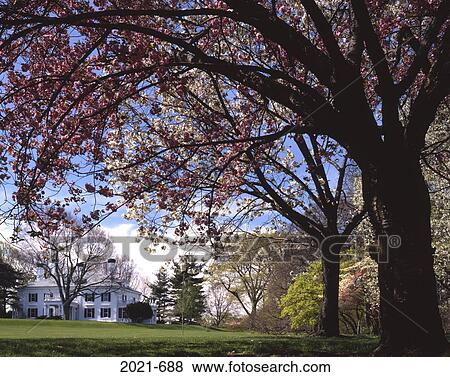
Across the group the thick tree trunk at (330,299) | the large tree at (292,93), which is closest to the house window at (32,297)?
the thick tree trunk at (330,299)

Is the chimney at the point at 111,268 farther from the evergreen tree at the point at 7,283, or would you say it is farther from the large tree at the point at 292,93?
the large tree at the point at 292,93

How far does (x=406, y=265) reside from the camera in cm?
744

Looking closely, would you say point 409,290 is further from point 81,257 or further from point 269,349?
point 81,257

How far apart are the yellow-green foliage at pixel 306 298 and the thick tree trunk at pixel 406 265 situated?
1582 cm

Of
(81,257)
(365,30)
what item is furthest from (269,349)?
(81,257)

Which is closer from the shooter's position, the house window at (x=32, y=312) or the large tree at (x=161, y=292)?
the large tree at (x=161, y=292)

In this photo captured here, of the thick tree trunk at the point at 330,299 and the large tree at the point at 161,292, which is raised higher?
the thick tree trunk at the point at 330,299

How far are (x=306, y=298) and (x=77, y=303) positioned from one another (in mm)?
50514

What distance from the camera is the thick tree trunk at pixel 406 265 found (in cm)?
725

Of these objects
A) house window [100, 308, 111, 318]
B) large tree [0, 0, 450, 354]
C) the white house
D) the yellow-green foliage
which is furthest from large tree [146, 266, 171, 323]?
large tree [0, 0, 450, 354]

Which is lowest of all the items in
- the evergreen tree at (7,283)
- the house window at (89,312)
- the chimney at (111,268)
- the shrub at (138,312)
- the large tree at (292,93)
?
the house window at (89,312)

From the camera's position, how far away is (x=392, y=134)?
780 cm
